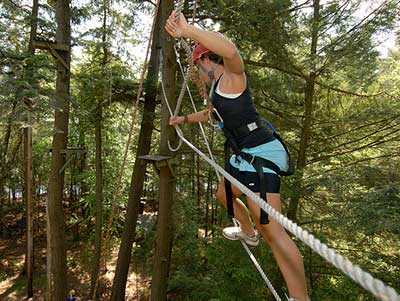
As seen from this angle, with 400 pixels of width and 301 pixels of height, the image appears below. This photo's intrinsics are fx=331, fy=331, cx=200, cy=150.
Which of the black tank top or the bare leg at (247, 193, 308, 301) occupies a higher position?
the black tank top

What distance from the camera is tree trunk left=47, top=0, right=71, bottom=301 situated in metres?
6.52

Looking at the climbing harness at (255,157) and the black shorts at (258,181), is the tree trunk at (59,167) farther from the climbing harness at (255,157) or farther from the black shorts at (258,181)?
the black shorts at (258,181)

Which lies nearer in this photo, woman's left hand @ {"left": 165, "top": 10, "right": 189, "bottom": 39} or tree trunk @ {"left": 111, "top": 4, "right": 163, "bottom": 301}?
woman's left hand @ {"left": 165, "top": 10, "right": 189, "bottom": 39}

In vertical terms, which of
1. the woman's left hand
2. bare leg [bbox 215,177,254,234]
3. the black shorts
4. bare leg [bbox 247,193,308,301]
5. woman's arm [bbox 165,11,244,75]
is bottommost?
bare leg [bbox 247,193,308,301]

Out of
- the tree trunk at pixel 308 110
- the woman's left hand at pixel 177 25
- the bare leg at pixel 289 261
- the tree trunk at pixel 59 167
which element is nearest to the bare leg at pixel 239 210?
the bare leg at pixel 289 261

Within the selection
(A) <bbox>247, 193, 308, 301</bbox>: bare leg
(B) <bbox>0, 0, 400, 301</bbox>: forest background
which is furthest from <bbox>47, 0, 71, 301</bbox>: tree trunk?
(A) <bbox>247, 193, 308, 301</bbox>: bare leg

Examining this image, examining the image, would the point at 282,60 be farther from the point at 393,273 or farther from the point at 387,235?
the point at 393,273

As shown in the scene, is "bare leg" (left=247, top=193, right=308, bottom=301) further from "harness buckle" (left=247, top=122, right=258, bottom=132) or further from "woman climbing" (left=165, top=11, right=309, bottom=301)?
"harness buckle" (left=247, top=122, right=258, bottom=132)

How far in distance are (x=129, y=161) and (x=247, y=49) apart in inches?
374

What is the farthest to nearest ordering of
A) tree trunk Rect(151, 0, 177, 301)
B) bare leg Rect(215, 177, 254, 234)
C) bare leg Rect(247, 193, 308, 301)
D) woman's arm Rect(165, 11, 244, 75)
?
tree trunk Rect(151, 0, 177, 301)
bare leg Rect(215, 177, 254, 234)
bare leg Rect(247, 193, 308, 301)
woman's arm Rect(165, 11, 244, 75)

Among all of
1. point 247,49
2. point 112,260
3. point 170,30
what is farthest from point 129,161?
point 170,30

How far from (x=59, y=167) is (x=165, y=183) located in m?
3.02

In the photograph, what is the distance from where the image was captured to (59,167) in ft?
22.1

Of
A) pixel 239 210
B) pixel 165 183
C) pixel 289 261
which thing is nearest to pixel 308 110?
pixel 165 183
